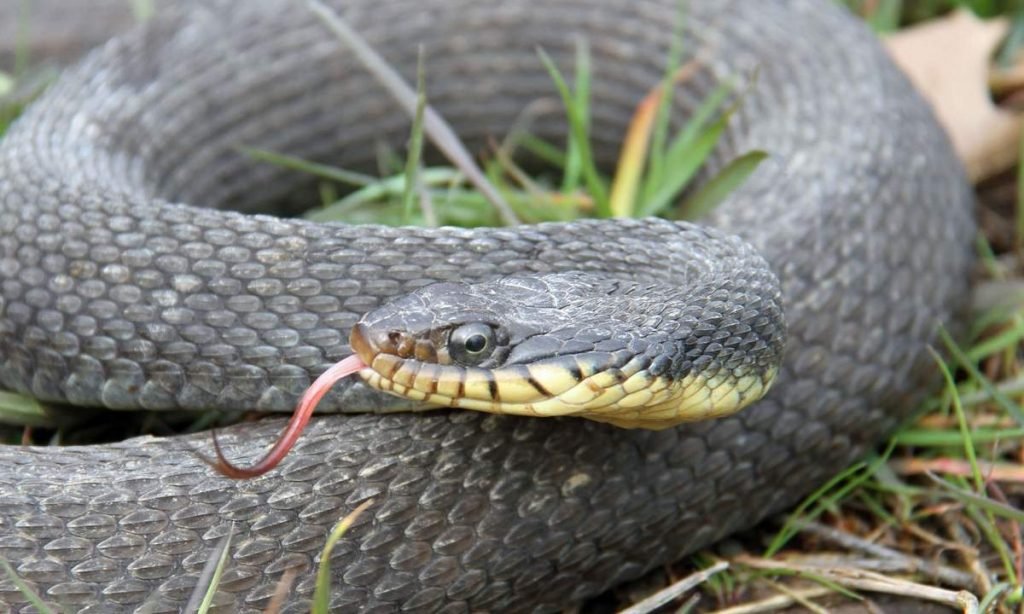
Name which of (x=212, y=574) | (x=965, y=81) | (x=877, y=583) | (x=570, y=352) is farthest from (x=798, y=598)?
(x=965, y=81)

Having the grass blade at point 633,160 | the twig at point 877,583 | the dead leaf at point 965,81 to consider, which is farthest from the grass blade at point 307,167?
the dead leaf at point 965,81

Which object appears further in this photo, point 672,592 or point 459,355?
point 672,592

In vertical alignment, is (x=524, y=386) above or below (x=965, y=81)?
below

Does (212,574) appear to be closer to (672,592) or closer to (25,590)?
(25,590)

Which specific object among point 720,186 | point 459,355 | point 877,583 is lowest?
point 877,583

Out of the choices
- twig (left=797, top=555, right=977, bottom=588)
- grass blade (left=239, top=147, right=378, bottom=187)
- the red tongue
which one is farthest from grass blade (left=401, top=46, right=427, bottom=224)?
twig (left=797, top=555, right=977, bottom=588)

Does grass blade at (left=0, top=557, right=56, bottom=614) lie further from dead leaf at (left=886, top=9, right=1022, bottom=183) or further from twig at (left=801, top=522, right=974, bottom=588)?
dead leaf at (left=886, top=9, right=1022, bottom=183)

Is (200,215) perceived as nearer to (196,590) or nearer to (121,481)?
(121,481)
